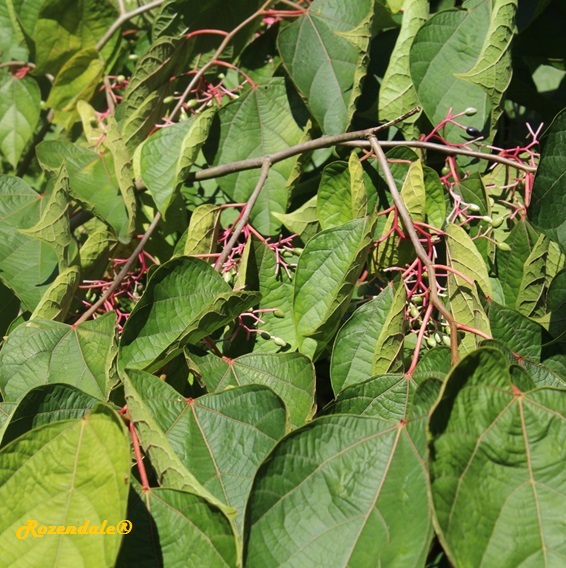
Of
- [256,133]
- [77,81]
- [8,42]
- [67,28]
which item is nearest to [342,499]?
[256,133]

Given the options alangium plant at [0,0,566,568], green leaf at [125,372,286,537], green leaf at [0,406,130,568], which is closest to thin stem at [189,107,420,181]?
alangium plant at [0,0,566,568]

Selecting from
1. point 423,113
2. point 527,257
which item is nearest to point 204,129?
point 423,113

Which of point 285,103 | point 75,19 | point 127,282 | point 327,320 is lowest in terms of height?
point 127,282

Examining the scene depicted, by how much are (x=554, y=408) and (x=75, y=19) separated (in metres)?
1.60

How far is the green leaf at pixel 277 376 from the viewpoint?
3.90 ft

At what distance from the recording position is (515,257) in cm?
134

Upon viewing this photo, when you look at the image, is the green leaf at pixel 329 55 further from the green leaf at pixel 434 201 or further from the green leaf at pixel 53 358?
the green leaf at pixel 53 358

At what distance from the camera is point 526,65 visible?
1.77 m

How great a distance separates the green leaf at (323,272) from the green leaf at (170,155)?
12.1 inches

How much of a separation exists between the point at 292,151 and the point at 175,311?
1.40ft

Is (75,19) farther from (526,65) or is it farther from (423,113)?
(526,65)

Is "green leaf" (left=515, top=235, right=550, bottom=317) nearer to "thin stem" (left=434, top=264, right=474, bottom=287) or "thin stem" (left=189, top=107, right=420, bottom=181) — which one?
"thin stem" (left=434, top=264, right=474, bottom=287)

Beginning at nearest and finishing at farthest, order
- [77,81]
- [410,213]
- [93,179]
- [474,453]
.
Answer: [474,453]
[410,213]
[93,179]
[77,81]

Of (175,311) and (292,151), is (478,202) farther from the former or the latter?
(175,311)
